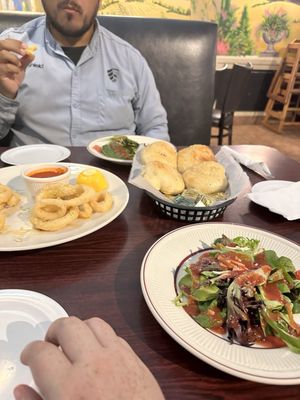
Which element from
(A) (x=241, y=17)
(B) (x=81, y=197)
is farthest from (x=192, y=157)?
(A) (x=241, y=17)

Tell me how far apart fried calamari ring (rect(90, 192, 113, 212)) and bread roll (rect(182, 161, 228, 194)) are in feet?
0.95

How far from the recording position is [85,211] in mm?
1050

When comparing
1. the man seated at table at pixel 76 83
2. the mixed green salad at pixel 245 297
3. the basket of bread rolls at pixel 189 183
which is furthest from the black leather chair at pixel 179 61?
the mixed green salad at pixel 245 297

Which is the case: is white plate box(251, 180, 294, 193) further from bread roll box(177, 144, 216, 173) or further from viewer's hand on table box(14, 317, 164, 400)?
viewer's hand on table box(14, 317, 164, 400)

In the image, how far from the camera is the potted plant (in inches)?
250

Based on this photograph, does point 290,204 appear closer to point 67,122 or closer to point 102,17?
point 67,122

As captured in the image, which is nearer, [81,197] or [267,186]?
[81,197]

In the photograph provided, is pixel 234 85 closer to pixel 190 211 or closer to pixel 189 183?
pixel 189 183

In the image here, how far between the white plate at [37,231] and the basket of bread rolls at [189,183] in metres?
0.10

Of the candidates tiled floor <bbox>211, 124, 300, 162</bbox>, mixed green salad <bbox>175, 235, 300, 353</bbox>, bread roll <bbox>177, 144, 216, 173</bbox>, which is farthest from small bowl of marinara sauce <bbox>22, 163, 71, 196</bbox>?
tiled floor <bbox>211, 124, 300, 162</bbox>

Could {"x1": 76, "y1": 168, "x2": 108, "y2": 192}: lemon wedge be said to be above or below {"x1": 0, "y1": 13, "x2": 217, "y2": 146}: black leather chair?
below

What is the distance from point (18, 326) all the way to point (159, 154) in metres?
0.85

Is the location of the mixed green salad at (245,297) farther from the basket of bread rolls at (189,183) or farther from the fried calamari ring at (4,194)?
the fried calamari ring at (4,194)

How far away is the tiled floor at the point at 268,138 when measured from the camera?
18.4ft
